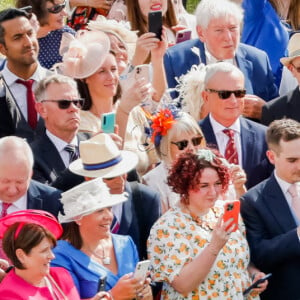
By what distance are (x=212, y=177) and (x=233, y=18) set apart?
2.56 metres

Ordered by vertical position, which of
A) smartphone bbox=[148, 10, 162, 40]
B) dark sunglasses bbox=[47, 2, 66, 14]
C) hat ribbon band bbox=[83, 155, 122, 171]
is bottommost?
hat ribbon band bbox=[83, 155, 122, 171]

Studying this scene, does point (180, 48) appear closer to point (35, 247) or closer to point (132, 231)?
point (132, 231)

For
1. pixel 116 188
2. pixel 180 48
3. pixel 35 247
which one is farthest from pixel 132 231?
pixel 180 48

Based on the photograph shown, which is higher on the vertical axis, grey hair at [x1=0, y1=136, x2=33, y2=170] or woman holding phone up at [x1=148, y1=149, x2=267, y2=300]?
grey hair at [x1=0, y1=136, x2=33, y2=170]

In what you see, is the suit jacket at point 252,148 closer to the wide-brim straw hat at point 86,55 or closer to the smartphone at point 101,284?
the wide-brim straw hat at point 86,55

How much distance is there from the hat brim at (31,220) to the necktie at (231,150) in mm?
2286

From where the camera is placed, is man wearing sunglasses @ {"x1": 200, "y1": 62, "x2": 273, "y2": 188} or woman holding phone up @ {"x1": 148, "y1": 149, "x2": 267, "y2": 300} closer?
woman holding phone up @ {"x1": 148, "y1": 149, "x2": 267, "y2": 300}

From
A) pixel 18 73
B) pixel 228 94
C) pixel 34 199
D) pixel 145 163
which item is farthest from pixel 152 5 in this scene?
pixel 34 199

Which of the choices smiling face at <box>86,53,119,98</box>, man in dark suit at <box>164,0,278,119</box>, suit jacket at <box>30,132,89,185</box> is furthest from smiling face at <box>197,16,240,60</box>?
suit jacket at <box>30,132,89,185</box>

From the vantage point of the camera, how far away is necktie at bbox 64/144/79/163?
310 inches

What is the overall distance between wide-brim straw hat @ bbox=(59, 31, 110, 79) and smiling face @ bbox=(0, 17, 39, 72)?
33cm

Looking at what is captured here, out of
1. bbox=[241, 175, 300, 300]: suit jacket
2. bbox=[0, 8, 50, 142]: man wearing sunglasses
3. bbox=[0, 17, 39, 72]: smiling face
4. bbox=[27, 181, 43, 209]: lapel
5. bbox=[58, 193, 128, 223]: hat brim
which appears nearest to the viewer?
bbox=[58, 193, 128, 223]: hat brim

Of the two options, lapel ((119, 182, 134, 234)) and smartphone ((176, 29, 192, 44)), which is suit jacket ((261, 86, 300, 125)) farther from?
lapel ((119, 182, 134, 234))

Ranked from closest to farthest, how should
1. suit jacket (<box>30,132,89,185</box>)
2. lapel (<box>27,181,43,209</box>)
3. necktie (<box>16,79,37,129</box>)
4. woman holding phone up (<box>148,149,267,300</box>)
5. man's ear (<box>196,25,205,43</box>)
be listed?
woman holding phone up (<box>148,149,267,300</box>)
lapel (<box>27,181,43,209</box>)
suit jacket (<box>30,132,89,185</box>)
necktie (<box>16,79,37,129</box>)
man's ear (<box>196,25,205,43</box>)
